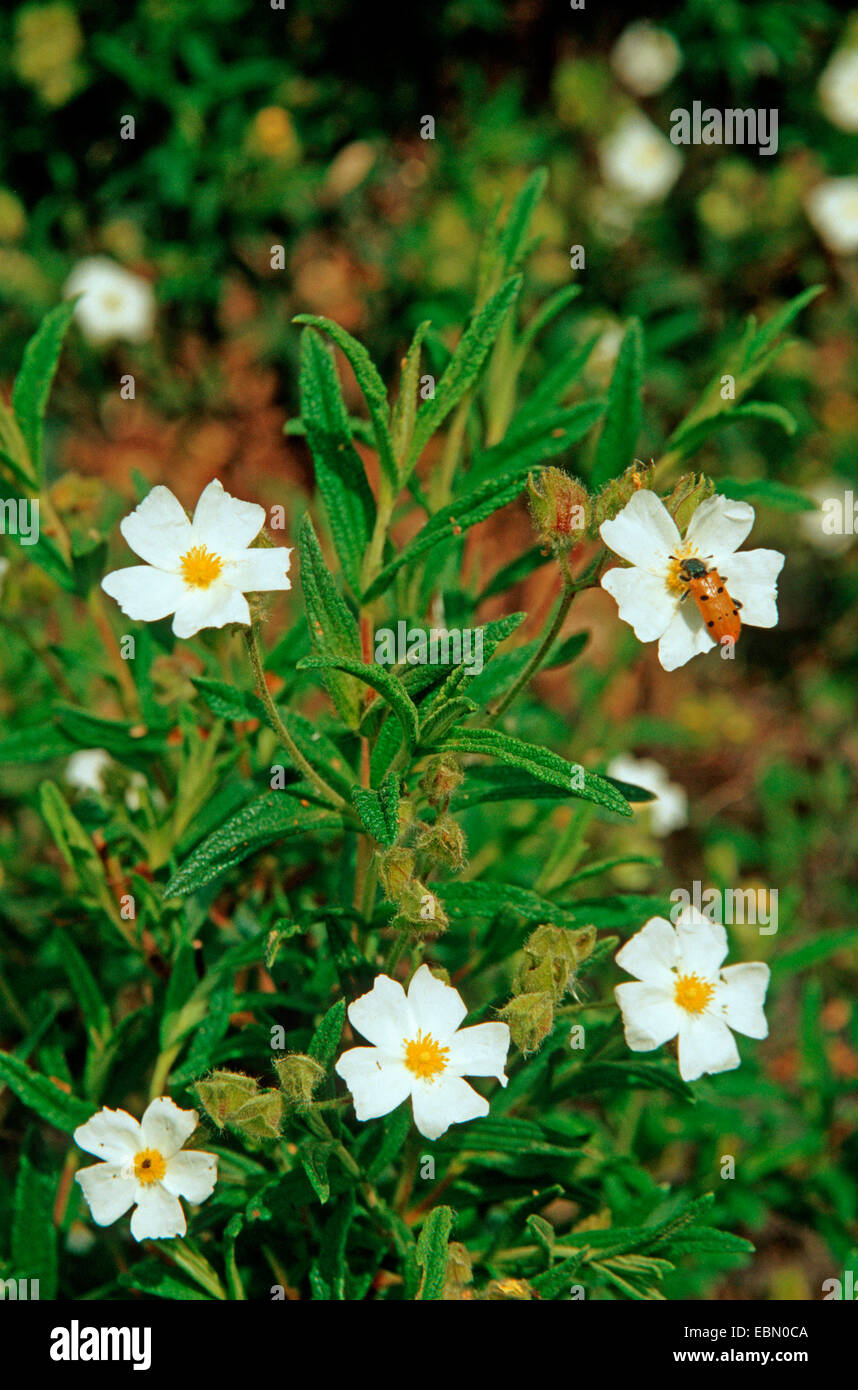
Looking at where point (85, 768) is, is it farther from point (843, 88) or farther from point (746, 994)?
point (843, 88)

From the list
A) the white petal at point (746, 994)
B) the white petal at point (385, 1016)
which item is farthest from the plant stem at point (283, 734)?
the white petal at point (746, 994)

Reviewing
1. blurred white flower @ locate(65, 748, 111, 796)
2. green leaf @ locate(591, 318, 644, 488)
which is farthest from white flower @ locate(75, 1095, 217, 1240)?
A: blurred white flower @ locate(65, 748, 111, 796)

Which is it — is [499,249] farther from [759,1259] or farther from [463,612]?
[759,1259]

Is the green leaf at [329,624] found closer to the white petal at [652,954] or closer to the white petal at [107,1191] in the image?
the white petal at [652,954]

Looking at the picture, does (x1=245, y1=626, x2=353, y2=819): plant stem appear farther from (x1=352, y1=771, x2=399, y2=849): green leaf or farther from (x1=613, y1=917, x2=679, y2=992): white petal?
(x1=613, y1=917, x2=679, y2=992): white petal

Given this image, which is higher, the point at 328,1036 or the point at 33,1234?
the point at 328,1036

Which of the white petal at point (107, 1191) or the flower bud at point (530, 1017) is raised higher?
the flower bud at point (530, 1017)

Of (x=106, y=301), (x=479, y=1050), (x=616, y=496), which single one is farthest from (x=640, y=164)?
(x=479, y=1050)
